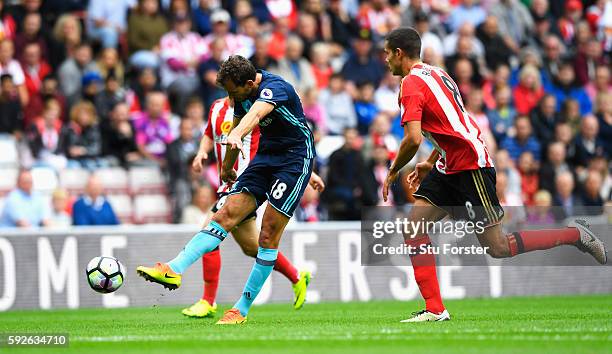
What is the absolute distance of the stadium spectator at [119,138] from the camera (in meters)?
17.2

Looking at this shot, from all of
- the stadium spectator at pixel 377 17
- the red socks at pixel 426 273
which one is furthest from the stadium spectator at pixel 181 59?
the red socks at pixel 426 273

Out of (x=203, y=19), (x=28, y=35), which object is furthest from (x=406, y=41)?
(x=203, y=19)

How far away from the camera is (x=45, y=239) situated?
15289mm

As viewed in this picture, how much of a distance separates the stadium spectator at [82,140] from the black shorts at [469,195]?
7953 millimetres

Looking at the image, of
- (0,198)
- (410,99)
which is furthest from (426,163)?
(0,198)

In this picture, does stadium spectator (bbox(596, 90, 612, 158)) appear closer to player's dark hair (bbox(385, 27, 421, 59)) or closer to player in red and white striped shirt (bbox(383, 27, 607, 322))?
player in red and white striped shirt (bbox(383, 27, 607, 322))

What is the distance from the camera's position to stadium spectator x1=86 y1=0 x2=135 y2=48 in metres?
18.8

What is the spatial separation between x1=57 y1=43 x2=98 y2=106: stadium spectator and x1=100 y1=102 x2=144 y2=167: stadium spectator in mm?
972

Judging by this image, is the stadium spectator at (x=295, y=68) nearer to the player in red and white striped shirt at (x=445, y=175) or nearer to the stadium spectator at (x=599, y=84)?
the stadium spectator at (x=599, y=84)

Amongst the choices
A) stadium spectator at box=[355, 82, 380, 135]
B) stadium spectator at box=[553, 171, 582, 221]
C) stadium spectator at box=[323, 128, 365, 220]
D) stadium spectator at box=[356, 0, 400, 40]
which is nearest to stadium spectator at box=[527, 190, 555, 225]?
stadium spectator at box=[553, 171, 582, 221]

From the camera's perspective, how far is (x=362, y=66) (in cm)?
2016

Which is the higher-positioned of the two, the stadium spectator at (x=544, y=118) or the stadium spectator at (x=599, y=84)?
the stadium spectator at (x=599, y=84)

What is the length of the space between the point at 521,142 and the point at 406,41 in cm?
992

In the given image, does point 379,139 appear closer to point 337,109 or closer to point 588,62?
point 337,109
